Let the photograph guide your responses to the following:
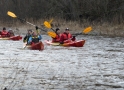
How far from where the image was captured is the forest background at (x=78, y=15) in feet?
100

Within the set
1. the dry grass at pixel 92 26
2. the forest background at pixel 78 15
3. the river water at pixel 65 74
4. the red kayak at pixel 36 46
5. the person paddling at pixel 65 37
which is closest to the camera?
the river water at pixel 65 74

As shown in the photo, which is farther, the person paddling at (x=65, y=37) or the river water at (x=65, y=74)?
the person paddling at (x=65, y=37)

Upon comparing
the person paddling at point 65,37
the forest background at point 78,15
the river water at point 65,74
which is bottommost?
the river water at point 65,74

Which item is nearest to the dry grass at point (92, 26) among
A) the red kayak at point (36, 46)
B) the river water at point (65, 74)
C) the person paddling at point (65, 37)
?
the person paddling at point (65, 37)

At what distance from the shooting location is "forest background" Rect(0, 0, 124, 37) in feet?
100

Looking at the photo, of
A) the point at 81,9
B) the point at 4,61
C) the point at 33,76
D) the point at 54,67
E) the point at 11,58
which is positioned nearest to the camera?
the point at 33,76

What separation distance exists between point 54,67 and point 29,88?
3.45 metres

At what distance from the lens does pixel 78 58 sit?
15.3 m

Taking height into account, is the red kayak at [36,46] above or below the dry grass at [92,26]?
below

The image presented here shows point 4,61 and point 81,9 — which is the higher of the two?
point 81,9

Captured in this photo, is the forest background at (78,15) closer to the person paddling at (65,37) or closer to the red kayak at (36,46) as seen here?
the person paddling at (65,37)

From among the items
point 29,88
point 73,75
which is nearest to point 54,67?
point 73,75

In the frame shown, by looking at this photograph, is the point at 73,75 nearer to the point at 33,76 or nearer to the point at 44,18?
the point at 33,76

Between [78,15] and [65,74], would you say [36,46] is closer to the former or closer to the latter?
[65,74]
